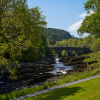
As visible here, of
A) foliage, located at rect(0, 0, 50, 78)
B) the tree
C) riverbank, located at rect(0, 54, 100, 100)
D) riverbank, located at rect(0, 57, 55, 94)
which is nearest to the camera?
foliage, located at rect(0, 0, 50, 78)

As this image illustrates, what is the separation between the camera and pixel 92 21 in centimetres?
2108

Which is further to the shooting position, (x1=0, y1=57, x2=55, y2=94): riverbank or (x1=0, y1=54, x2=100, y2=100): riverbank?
(x1=0, y1=57, x2=55, y2=94): riverbank

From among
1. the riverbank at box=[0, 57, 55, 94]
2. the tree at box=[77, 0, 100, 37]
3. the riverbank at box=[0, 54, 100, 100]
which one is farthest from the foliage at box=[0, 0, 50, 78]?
the tree at box=[77, 0, 100, 37]

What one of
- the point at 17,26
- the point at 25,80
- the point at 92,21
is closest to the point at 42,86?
the point at 17,26

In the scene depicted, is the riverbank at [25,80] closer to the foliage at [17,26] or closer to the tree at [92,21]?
the foliage at [17,26]

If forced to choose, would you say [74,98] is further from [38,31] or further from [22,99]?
[38,31]

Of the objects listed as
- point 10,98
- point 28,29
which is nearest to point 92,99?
point 10,98

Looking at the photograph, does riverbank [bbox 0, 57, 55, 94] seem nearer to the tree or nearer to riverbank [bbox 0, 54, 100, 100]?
riverbank [bbox 0, 54, 100, 100]

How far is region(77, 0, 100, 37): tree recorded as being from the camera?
832 inches

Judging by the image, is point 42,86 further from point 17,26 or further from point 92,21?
point 92,21

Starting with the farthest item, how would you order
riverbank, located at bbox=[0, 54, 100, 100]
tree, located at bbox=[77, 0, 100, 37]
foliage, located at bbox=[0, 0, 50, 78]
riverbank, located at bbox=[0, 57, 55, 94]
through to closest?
1. tree, located at bbox=[77, 0, 100, 37]
2. riverbank, located at bbox=[0, 57, 55, 94]
3. riverbank, located at bbox=[0, 54, 100, 100]
4. foliage, located at bbox=[0, 0, 50, 78]

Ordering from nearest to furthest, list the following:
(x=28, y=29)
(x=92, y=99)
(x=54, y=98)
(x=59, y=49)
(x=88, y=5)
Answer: (x=92, y=99)
(x=54, y=98)
(x=28, y=29)
(x=88, y=5)
(x=59, y=49)

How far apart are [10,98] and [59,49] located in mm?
78987

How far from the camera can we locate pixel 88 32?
22969mm
